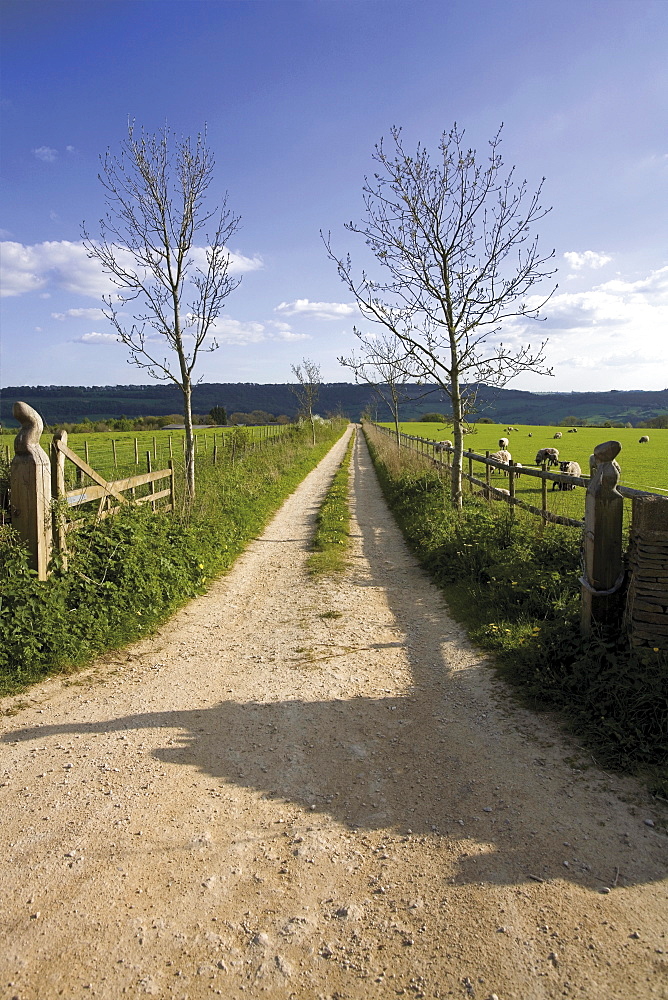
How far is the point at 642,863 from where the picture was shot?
10.3 ft

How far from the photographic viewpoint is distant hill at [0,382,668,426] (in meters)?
95.7

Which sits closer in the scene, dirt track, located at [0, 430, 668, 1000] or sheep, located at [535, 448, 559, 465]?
dirt track, located at [0, 430, 668, 1000]

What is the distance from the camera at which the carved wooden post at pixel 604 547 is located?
5.16m

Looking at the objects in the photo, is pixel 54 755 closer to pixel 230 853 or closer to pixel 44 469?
pixel 230 853

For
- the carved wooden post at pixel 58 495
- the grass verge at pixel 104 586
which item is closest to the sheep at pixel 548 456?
the grass verge at pixel 104 586

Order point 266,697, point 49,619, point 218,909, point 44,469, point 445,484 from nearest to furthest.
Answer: point 218,909 → point 266,697 → point 49,619 → point 44,469 → point 445,484

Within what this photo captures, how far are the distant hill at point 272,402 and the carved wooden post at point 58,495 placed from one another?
7148 cm

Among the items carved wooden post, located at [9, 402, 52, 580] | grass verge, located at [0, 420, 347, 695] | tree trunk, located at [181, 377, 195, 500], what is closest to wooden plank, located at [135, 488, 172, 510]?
grass verge, located at [0, 420, 347, 695]

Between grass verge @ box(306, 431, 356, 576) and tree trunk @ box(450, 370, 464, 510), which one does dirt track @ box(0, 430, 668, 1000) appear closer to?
grass verge @ box(306, 431, 356, 576)

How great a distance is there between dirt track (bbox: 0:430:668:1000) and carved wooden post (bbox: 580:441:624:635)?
1173 mm

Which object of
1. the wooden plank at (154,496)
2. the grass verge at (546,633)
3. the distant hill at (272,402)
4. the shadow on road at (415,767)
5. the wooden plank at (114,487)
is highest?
the distant hill at (272,402)

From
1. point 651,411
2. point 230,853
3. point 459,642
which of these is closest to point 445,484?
point 459,642

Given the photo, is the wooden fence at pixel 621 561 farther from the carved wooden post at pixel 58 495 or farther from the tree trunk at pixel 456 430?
the tree trunk at pixel 456 430

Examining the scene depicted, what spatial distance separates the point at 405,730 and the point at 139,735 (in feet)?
6.73
